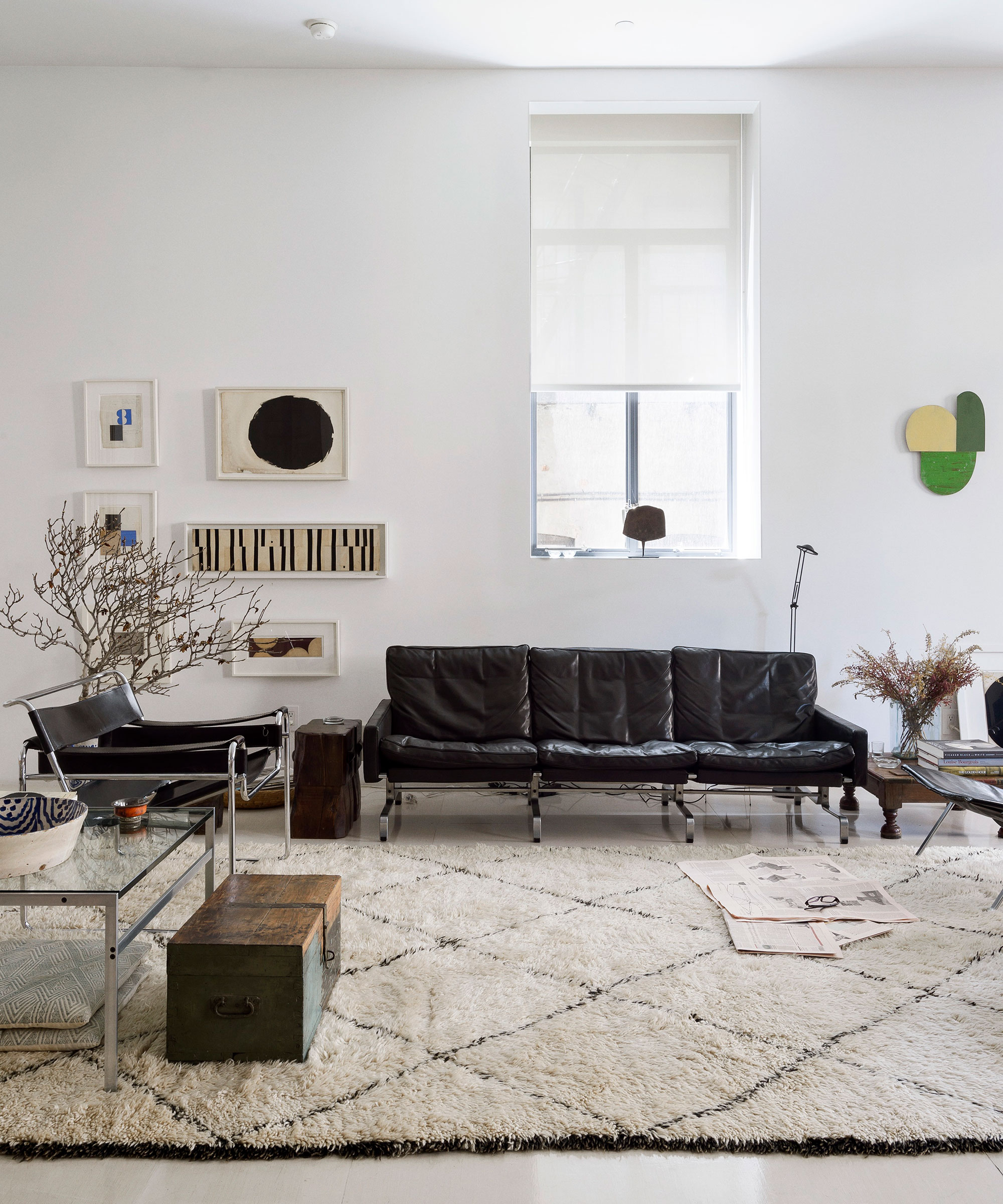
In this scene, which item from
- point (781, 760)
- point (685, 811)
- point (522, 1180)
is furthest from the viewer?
point (685, 811)

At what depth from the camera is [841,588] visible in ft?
17.2

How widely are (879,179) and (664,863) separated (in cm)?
415

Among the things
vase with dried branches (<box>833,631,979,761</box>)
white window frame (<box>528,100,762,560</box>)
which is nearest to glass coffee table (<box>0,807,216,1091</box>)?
white window frame (<box>528,100,762,560</box>)

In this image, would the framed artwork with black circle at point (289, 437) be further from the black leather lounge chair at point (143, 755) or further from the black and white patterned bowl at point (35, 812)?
the black and white patterned bowl at point (35, 812)

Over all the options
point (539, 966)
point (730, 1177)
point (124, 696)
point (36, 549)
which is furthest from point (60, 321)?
point (730, 1177)

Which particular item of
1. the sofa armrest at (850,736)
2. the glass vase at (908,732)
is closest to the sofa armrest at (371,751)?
the sofa armrest at (850,736)

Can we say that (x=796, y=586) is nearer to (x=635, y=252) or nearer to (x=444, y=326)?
(x=635, y=252)

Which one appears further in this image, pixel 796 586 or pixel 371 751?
pixel 796 586

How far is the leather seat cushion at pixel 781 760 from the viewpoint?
411 cm

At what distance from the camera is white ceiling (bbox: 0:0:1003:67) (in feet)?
15.1

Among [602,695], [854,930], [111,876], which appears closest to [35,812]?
[111,876]

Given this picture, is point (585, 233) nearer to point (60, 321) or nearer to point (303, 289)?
point (303, 289)

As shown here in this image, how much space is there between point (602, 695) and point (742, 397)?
211cm

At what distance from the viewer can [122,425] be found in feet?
17.0
